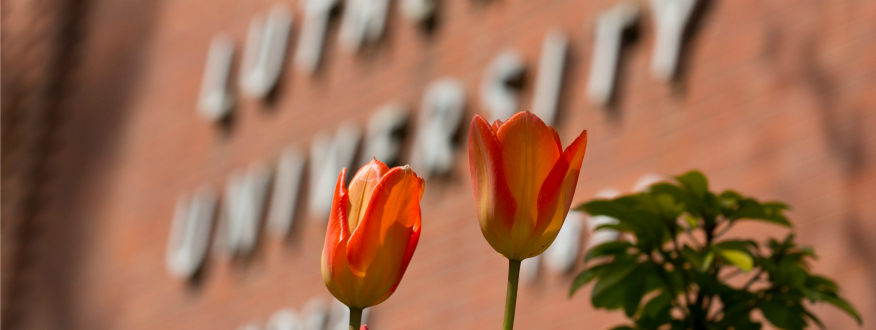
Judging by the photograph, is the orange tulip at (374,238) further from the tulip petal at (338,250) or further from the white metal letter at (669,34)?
the white metal letter at (669,34)

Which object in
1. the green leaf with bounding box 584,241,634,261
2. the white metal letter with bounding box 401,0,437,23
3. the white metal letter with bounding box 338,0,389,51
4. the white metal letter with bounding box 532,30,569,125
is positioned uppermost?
the white metal letter with bounding box 338,0,389,51

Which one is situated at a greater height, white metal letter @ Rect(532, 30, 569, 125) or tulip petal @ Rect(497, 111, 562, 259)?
white metal letter @ Rect(532, 30, 569, 125)

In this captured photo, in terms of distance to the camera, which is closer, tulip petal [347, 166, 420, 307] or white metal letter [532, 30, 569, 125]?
tulip petal [347, 166, 420, 307]

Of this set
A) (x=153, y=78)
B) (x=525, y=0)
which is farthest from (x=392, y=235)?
Answer: (x=153, y=78)

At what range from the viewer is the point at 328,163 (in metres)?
3.75

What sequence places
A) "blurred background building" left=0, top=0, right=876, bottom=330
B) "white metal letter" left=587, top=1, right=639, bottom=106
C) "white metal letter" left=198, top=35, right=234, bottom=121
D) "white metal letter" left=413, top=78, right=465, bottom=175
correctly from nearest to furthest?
"blurred background building" left=0, top=0, right=876, bottom=330 → "white metal letter" left=587, top=1, right=639, bottom=106 → "white metal letter" left=413, top=78, right=465, bottom=175 → "white metal letter" left=198, top=35, right=234, bottom=121

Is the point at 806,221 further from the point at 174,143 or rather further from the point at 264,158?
the point at 174,143

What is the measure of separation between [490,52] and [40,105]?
3.98m

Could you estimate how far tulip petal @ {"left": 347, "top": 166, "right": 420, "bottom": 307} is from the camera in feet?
1.72

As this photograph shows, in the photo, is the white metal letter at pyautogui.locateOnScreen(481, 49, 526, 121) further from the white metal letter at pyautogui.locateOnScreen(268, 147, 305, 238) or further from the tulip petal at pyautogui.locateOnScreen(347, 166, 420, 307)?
the tulip petal at pyautogui.locateOnScreen(347, 166, 420, 307)

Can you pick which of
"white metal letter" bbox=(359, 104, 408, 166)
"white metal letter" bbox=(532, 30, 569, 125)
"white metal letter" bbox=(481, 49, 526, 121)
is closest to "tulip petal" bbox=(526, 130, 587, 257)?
"white metal letter" bbox=(532, 30, 569, 125)

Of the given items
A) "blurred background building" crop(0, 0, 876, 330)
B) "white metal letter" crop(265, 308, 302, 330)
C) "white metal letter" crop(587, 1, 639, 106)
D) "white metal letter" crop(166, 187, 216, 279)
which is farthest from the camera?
"white metal letter" crop(166, 187, 216, 279)

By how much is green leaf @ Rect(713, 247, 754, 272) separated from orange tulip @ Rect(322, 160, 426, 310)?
1.67 feet

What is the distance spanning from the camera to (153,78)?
5238 mm
